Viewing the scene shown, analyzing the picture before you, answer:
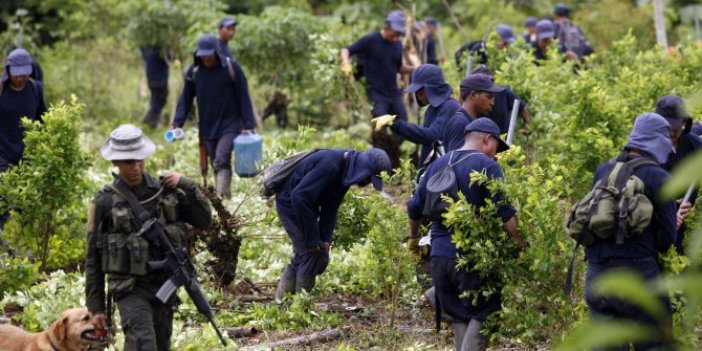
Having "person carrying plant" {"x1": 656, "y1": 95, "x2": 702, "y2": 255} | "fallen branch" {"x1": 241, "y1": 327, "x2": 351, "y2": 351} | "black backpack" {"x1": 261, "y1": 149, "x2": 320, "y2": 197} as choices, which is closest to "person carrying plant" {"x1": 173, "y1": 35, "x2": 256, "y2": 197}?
"black backpack" {"x1": 261, "y1": 149, "x2": 320, "y2": 197}

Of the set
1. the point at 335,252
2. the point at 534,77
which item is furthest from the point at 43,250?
the point at 534,77

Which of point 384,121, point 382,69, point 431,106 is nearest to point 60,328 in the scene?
point 384,121

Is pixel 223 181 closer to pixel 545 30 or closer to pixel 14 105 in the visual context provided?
pixel 14 105

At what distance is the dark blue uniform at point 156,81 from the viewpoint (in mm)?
18766

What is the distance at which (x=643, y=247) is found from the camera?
5988 mm

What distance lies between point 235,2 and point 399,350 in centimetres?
1975

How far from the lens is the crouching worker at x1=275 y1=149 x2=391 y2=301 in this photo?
8156 mm

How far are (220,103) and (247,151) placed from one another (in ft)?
1.99

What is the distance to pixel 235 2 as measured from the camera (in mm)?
26828

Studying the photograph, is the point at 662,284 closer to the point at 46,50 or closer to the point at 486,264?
the point at 486,264

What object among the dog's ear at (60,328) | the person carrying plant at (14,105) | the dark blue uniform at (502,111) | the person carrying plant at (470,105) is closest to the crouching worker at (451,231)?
the person carrying plant at (470,105)

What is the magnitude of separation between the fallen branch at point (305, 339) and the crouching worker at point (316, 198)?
51 cm

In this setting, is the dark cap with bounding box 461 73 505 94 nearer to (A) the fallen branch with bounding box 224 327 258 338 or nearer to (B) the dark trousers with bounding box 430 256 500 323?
(B) the dark trousers with bounding box 430 256 500 323

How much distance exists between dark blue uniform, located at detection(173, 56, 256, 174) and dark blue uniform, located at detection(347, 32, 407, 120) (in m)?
1.69
